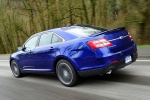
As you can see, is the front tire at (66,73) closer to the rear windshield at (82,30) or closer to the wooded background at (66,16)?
the rear windshield at (82,30)

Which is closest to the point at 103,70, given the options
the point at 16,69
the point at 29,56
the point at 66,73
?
the point at 66,73

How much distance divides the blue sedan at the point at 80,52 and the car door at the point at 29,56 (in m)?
0.04

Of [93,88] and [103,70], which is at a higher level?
[103,70]

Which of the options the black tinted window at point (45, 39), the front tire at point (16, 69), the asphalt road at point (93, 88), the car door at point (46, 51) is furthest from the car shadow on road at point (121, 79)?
the front tire at point (16, 69)

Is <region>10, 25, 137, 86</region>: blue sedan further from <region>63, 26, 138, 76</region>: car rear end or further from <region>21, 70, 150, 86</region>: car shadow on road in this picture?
<region>21, 70, 150, 86</region>: car shadow on road

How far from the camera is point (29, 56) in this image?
Result: 8438mm

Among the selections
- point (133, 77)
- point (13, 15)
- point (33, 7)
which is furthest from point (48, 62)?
point (13, 15)

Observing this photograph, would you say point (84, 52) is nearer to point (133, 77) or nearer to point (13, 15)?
point (133, 77)

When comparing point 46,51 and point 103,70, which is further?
point 46,51

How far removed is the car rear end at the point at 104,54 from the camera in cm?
629

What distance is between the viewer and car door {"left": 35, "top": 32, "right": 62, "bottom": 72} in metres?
7.29

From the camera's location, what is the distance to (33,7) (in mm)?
27906

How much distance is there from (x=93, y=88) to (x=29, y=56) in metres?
2.55

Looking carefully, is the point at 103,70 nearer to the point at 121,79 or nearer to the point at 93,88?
the point at 93,88
